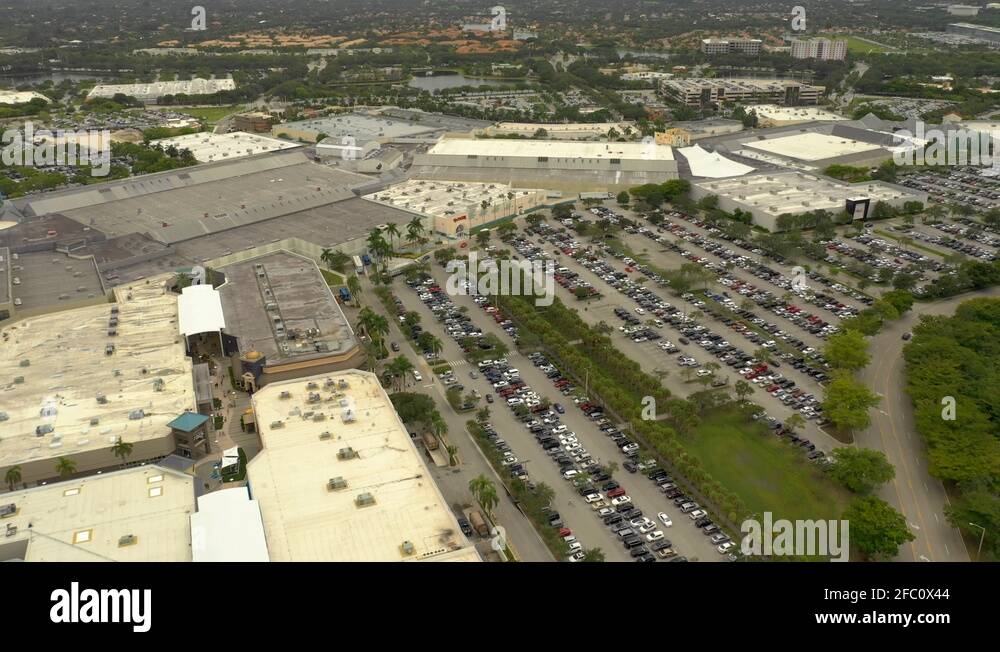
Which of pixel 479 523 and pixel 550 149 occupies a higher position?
pixel 550 149

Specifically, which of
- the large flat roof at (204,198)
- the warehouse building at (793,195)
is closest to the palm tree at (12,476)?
the large flat roof at (204,198)

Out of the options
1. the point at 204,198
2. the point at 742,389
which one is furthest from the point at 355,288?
the point at 742,389

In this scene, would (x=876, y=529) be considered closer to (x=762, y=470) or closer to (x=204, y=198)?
(x=762, y=470)

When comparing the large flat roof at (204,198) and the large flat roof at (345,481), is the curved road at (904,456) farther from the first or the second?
the large flat roof at (204,198)

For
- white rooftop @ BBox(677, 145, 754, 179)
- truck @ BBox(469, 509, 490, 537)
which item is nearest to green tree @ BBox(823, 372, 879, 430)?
truck @ BBox(469, 509, 490, 537)

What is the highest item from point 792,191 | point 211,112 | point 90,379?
point 211,112

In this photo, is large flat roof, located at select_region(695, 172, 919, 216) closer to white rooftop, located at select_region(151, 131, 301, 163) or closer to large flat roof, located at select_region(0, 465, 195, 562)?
white rooftop, located at select_region(151, 131, 301, 163)
